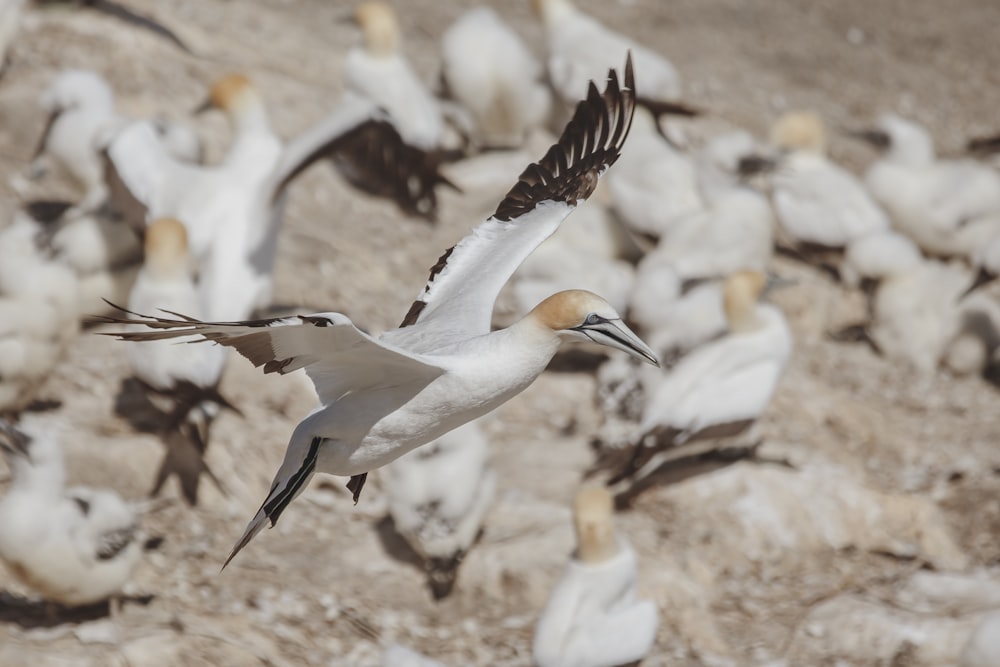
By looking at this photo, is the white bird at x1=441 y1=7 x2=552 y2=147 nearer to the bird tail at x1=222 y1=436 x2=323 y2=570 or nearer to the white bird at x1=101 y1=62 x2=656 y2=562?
the white bird at x1=101 y1=62 x2=656 y2=562

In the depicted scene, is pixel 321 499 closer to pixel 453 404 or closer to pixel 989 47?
pixel 453 404

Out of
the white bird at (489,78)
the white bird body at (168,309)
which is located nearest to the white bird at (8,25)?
the white bird body at (168,309)

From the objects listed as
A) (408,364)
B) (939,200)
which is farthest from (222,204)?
(939,200)

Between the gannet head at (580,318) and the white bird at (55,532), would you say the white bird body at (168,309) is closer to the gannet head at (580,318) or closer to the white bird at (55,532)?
the white bird at (55,532)

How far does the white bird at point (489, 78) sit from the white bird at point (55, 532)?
5255 mm

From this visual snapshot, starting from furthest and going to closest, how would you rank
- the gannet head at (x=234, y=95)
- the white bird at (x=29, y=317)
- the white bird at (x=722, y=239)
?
the white bird at (x=722, y=239) → the gannet head at (x=234, y=95) → the white bird at (x=29, y=317)

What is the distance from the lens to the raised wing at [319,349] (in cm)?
381

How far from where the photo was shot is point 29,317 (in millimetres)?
7102

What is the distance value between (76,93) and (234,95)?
994 millimetres

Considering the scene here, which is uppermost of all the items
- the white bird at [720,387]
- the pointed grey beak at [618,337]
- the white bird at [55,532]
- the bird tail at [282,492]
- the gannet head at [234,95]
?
the pointed grey beak at [618,337]

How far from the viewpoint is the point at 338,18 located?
1220 cm

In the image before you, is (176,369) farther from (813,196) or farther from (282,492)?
(813,196)

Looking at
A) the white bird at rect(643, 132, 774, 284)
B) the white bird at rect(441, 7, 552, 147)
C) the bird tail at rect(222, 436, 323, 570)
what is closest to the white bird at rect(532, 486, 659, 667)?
the bird tail at rect(222, 436, 323, 570)

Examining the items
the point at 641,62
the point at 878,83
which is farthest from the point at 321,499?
the point at 878,83
